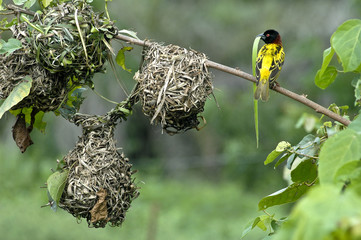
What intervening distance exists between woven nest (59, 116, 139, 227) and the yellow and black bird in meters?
1.04

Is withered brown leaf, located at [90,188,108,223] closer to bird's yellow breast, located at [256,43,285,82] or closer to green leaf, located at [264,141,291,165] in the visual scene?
green leaf, located at [264,141,291,165]

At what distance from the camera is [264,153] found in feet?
40.5

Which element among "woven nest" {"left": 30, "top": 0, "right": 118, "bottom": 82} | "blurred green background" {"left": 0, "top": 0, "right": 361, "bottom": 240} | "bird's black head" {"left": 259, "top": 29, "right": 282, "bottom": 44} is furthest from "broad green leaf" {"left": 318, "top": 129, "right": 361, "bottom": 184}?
"blurred green background" {"left": 0, "top": 0, "right": 361, "bottom": 240}

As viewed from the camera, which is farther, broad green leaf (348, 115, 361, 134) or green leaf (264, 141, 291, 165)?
green leaf (264, 141, 291, 165)

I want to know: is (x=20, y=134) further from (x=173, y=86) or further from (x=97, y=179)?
(x=173, y=86)

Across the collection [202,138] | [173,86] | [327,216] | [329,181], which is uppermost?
[202,138]

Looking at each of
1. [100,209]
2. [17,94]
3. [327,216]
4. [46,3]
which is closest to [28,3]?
[46,3]

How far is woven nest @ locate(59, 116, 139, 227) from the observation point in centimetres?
255

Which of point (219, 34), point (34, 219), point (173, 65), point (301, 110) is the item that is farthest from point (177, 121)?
point (219, 34)

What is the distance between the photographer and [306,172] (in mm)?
2199

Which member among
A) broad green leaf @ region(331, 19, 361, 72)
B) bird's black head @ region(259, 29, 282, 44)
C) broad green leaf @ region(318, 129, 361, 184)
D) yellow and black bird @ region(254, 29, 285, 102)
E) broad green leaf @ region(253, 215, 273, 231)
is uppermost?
bird's black head @ region(259, 29, 282, 44)

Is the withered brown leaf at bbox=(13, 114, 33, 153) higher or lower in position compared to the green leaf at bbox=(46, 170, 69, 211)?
higher

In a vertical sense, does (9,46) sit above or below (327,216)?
above

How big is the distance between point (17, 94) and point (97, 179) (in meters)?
0.59
